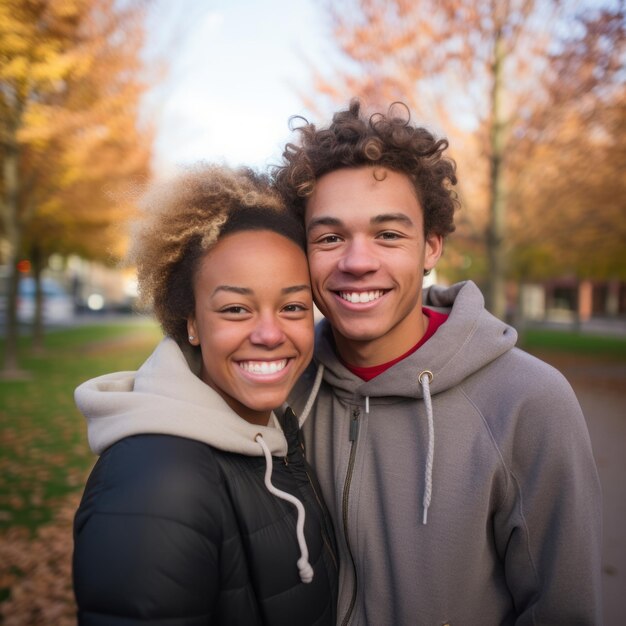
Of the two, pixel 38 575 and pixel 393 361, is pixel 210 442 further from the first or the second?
pixel 38 575

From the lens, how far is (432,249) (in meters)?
2.55

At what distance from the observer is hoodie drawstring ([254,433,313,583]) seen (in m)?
1.74

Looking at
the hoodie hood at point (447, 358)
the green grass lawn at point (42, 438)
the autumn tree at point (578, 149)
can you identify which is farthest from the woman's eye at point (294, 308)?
the autumn tree at point (578, 149)

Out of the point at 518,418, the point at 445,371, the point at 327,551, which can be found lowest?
the point at 327,551

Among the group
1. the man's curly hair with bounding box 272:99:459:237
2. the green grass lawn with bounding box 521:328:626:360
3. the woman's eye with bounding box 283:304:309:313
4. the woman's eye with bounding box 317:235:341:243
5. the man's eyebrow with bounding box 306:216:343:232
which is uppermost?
the man's curly hair with bounding box 272:99:459:237

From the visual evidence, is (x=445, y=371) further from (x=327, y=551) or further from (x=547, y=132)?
(x=547, y=132)

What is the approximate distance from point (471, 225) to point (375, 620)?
7.86m

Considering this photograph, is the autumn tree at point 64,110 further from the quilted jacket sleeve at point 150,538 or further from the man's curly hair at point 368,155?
the quilted jacket sleeve at point 150,538

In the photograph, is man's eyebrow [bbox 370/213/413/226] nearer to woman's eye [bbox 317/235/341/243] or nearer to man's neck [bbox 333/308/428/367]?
woman's eye [bbox 317/235/341/243]

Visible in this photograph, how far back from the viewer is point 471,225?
29.8 feet

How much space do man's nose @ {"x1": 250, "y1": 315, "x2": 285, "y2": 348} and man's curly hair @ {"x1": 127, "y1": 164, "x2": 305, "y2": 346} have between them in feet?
0.96

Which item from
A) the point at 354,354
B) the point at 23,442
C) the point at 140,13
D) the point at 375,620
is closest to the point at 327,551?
the point at 375,620

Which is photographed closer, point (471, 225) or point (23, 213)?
point (471, 225)

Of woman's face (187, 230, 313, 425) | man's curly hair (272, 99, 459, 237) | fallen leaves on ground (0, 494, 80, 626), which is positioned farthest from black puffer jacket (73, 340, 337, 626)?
fallen leaves on ground (0, 494, 80, 626)
